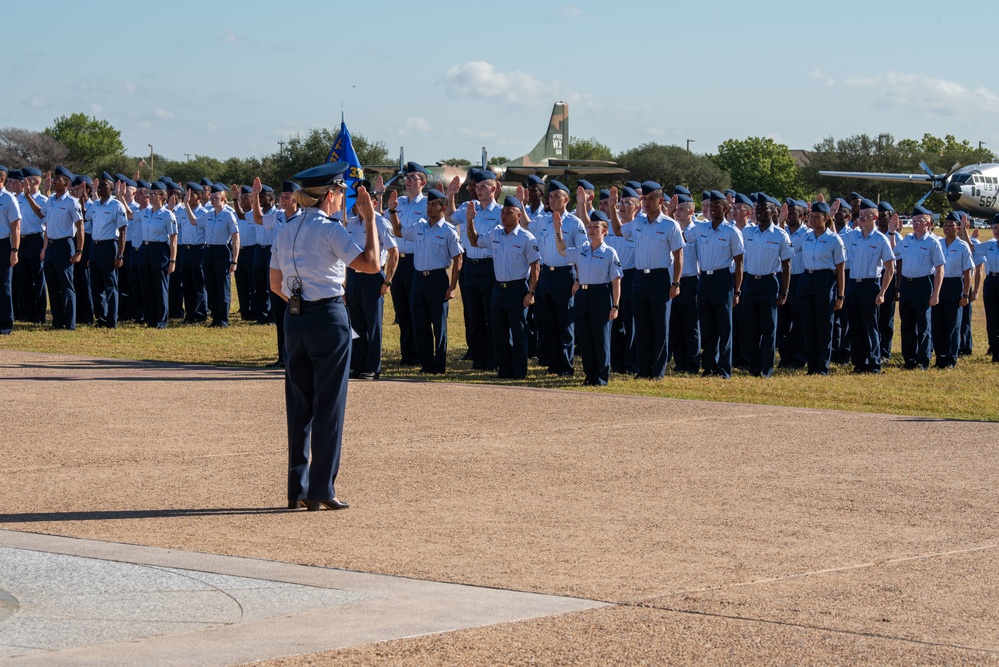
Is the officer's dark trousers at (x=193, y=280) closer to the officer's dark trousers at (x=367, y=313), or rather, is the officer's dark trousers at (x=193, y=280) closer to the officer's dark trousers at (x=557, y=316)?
the officer's dark trousers at (x=367, y=313)

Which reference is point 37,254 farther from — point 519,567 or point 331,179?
point 519,567

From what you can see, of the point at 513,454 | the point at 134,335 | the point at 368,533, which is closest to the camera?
the point at 368,533

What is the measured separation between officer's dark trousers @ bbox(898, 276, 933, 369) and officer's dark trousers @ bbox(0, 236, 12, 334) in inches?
448

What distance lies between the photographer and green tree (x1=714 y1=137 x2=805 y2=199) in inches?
4331

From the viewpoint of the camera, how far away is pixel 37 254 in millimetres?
20500

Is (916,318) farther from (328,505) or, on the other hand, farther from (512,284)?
(328,505)

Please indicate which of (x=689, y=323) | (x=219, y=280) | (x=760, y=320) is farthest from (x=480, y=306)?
(x=219, y=280)

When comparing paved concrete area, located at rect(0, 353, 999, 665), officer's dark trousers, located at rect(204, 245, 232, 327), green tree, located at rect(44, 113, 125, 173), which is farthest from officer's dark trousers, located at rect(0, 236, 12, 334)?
green tree, located at rect(44, 113, 125, 173)

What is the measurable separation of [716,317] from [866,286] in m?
2.17

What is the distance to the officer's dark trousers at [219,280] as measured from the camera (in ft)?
70.1

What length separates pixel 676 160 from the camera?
9512 cm

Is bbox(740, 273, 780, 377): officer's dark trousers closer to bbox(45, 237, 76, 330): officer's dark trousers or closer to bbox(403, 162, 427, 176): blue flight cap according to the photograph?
bbox(403, 162, 427, 176): blue flight cap

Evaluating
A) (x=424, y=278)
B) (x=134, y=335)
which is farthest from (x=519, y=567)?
(x=134, y=335)

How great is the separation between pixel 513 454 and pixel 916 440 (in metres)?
3.19
